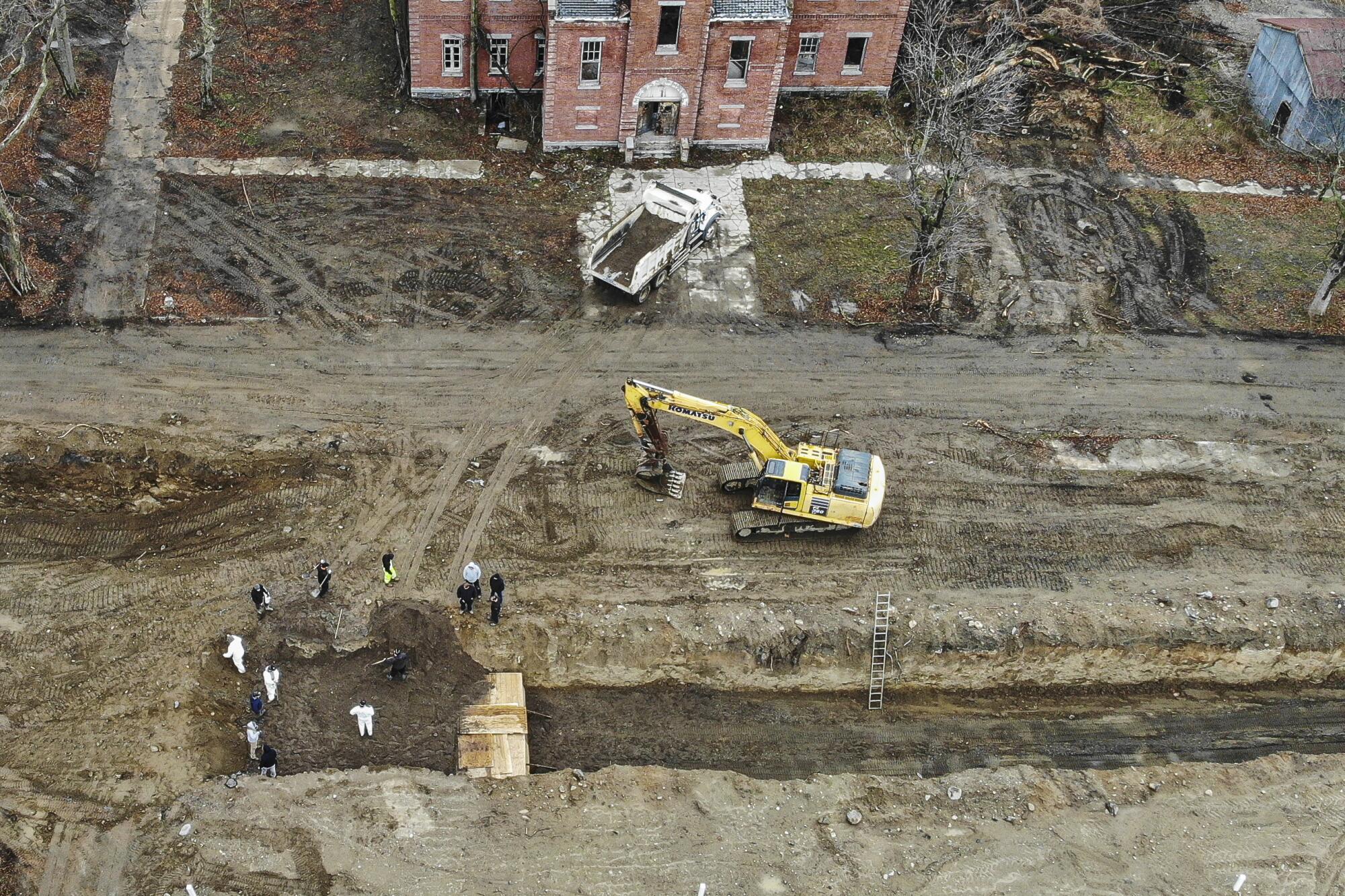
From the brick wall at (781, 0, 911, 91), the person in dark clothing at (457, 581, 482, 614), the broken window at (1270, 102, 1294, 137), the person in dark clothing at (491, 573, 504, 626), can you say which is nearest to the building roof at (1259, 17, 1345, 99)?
the broken window at (1270, 102, 1294, 137)

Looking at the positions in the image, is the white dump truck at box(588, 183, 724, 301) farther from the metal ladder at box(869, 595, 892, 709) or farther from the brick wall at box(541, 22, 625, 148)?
the metal ladder at box(869, 595, 892, 709)

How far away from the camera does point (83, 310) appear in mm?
30859

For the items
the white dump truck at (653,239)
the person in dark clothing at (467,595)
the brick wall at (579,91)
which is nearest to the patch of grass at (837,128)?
the white dump truck at (653,239)

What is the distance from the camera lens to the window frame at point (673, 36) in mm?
34562

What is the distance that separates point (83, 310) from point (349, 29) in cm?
1668

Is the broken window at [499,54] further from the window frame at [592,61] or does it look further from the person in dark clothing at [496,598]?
the person in dark clothing at [496,598]

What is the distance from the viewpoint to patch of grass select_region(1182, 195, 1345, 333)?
34094mm

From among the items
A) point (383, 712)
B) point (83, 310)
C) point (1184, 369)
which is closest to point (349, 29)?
point (83, 310)

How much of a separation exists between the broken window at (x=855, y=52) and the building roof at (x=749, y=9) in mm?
4762

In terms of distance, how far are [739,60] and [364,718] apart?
24.2 metres

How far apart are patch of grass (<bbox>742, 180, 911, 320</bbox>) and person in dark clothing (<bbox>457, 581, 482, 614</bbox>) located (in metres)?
13.0

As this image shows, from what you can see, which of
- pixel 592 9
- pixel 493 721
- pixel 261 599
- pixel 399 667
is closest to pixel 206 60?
pixel 592 9

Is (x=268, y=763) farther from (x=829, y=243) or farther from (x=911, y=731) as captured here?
(x=829, y=243)

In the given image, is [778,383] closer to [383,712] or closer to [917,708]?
[917,708]
